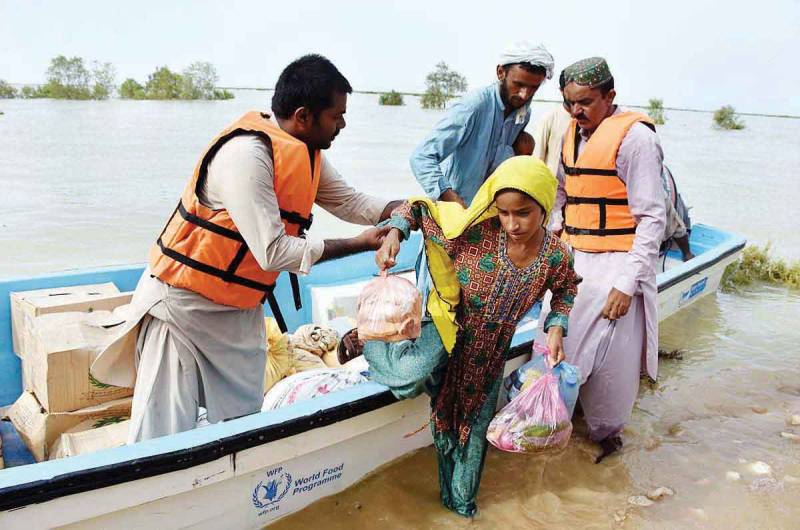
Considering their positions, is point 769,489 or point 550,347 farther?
point 769,489

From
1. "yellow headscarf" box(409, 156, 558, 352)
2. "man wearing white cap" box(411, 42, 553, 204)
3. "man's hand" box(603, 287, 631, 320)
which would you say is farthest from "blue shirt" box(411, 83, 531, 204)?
"man's hand" box(603, 287, 631, 320)

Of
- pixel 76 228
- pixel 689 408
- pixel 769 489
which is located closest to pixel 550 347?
pixel 769 489

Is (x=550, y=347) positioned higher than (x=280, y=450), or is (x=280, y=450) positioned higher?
(x=550, y=347)

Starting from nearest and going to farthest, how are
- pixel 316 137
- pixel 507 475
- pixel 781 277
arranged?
pixel 316 137 → pixel 507 475 → pixel 781 277

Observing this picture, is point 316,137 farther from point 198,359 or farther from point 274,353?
point 274,353

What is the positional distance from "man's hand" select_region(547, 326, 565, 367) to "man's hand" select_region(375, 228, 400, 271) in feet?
2.42

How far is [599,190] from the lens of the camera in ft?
9.78

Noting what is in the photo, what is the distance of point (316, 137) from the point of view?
229 cm

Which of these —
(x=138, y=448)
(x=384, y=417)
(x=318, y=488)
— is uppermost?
(x=138, y=448)

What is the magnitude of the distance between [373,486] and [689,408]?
2450 millimetres

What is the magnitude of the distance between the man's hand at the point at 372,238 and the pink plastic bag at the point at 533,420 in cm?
84

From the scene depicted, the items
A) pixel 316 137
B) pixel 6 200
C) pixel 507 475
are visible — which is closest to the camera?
pixel 316 137

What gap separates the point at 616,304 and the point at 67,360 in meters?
2.45

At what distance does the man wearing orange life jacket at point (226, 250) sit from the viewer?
2.11 meters
